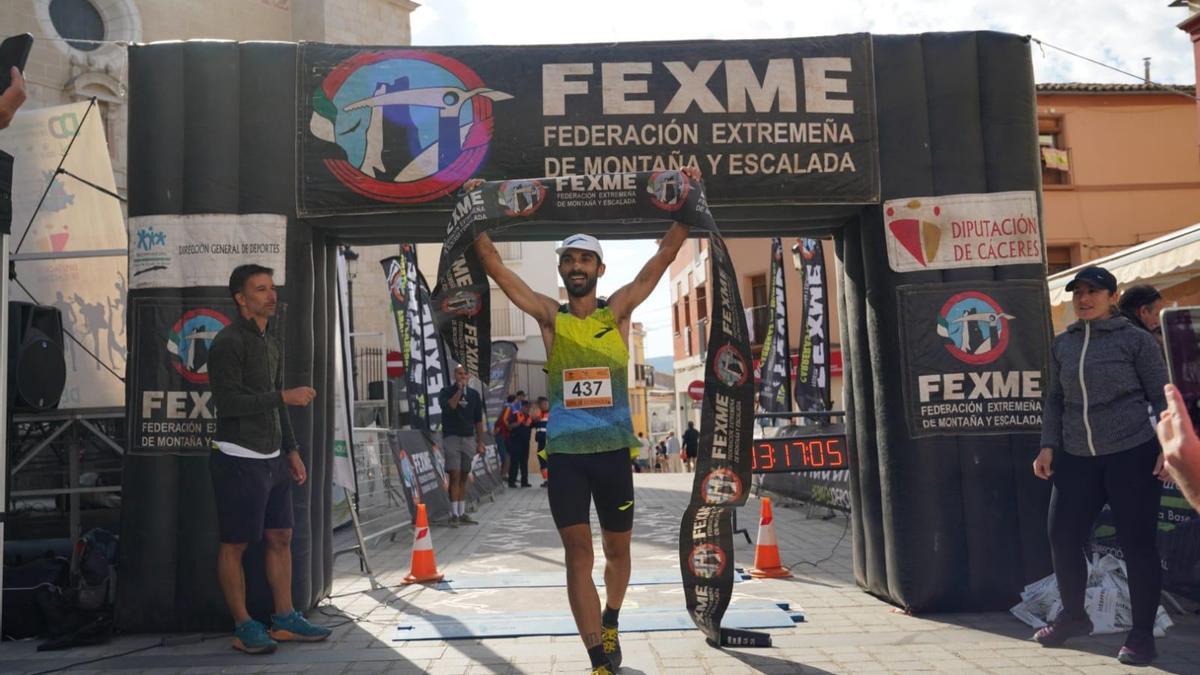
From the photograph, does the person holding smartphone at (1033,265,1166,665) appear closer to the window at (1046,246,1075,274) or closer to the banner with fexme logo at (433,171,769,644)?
the banner with fexme logo at (433,171,769,644)

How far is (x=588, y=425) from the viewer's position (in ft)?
15.6

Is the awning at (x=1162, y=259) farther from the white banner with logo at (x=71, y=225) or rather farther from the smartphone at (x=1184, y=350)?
the white banner with logo at (x=71, y=225)

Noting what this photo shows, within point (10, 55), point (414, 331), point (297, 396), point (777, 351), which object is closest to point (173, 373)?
point (297, 396)

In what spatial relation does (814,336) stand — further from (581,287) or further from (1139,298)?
(581,287)

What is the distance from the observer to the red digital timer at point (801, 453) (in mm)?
8773

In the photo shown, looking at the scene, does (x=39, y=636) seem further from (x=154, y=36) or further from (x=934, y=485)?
(x=154, y=36)

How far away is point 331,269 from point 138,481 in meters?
1.93

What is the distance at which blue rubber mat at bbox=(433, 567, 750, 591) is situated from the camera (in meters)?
7.56

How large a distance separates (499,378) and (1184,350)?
1678 cm

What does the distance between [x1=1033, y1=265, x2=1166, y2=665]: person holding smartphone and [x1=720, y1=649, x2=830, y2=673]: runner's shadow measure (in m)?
1.38

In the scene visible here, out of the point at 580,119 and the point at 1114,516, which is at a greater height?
the point at 580,119

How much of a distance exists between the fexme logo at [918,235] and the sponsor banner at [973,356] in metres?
0.21

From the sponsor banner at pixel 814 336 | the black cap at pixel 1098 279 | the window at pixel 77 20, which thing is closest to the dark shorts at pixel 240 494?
the black cap at pixel 1098 279

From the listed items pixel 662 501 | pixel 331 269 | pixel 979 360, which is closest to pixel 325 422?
pixel 331 269
